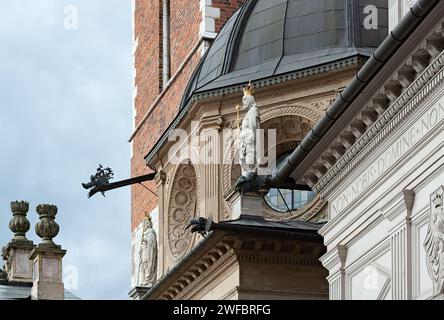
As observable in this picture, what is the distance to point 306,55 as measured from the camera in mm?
36094

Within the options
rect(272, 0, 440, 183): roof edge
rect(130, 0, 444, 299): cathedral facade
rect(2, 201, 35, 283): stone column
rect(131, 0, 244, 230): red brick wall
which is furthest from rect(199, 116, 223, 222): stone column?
rect(2, 201, 35, 283): stone column

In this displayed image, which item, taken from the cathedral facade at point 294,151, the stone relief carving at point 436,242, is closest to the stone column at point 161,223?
the cathedral facade at point 294,151

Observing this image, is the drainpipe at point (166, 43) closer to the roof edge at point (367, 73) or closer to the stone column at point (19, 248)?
the stone column at point (19, 248)

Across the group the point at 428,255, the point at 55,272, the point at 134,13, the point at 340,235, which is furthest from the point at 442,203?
the point at 134,13

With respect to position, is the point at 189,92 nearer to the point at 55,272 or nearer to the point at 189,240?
the point at 189,240

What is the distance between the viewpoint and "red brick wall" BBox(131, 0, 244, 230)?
145 ft

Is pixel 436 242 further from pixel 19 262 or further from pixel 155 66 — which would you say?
pixel 19 262

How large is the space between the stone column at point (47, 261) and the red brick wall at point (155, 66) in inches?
89.0

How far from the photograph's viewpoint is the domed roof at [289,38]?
1415 inches

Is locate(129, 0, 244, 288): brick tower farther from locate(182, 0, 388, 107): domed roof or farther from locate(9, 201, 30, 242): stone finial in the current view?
locate(182, 0, 388, 107): domed roof

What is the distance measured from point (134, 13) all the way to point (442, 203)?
2725 centimetres

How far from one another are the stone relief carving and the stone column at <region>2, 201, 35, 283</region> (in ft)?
88.1

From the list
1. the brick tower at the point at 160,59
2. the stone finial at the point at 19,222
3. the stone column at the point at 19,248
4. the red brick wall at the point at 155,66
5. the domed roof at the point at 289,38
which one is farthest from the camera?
the stone finial at the point at 19,222

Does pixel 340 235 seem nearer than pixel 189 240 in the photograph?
Yes
